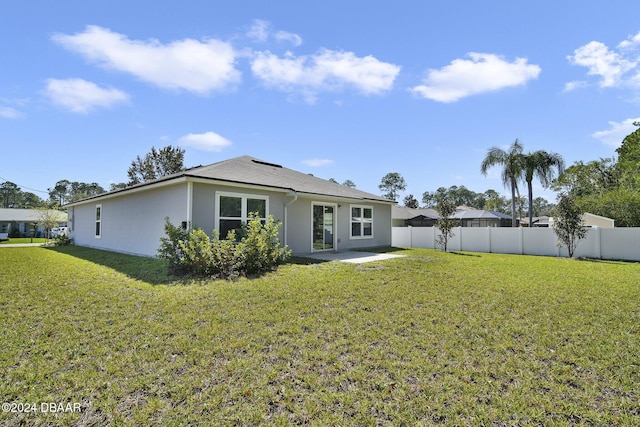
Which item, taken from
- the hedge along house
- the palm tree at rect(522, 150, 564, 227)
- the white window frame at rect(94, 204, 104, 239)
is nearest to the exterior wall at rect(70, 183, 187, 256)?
the hedge along house

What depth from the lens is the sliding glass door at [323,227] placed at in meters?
13.5

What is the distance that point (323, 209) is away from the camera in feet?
45.3

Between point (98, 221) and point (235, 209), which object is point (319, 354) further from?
point (98, 221)

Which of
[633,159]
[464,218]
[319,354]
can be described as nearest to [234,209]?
[319,354]

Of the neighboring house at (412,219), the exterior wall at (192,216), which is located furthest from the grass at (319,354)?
the neighboring house at (412,219)

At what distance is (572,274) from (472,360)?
755cm

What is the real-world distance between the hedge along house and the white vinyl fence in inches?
79.4

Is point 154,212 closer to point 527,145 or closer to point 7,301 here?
point 7,301

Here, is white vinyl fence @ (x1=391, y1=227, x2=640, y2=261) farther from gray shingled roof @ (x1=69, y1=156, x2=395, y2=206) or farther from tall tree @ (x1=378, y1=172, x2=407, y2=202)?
tall tree @ (x1=378, y1=172, x2=407, y2=202)

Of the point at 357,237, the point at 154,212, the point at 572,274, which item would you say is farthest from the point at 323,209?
the point at 572,274

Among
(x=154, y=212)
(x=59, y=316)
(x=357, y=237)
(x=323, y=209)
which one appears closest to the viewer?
(x=59, y=316)

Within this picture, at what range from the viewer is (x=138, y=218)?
40.2 feet

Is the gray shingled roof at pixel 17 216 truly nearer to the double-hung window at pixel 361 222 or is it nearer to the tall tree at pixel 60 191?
the double-hung window at pixel 361 222

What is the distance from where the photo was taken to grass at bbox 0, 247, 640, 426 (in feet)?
8.77
